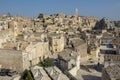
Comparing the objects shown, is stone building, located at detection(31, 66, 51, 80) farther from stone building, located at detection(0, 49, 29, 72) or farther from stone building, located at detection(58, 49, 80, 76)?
stone building, located at detection(58, 49, 80, 76)

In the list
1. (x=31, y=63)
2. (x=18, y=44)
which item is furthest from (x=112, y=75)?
(x=18, y=44)

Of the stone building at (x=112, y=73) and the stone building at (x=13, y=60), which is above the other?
the stone building at (x=13, y=60)

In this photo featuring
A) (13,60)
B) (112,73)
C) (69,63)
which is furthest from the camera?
(69,63)

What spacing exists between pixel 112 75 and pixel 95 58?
1462cm

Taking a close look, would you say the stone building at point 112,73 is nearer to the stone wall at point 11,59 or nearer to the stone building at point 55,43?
the stone wall at point 11,59

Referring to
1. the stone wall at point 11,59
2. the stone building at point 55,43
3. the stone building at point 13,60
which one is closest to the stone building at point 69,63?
the stone building at point 13,60

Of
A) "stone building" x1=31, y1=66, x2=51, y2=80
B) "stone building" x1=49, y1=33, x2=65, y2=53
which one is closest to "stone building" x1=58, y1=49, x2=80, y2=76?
"stone building" x1=31, y1=66, x2=51, y2=80

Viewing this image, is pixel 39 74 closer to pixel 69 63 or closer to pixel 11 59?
pixel 11 59

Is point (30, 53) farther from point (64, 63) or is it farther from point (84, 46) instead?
point (84, 46)

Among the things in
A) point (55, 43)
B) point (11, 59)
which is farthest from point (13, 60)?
point (55, 43)

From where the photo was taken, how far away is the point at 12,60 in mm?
27906

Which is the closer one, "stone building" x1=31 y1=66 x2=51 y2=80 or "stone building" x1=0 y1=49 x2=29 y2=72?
"stone building" x1=31 y1=66 x2=51 y2=80

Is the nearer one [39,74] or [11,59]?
[39,74]

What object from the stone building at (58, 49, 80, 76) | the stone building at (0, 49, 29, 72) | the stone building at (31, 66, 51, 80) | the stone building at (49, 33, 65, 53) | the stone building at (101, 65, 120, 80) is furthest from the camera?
the stone building at (49, 33, 65, 53)
